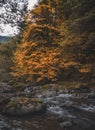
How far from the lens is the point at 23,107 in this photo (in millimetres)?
14398

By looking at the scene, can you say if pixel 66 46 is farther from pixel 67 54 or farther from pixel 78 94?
pixel 78 94

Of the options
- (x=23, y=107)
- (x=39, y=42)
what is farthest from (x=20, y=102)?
(x=39, y=42)

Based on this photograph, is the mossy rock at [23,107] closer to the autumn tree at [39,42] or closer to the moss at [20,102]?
the moss at [20,102]

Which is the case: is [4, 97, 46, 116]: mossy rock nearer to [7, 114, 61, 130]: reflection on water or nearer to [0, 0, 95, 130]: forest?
[7, 114, 61, 130]: reflection on water

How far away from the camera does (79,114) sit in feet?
47.6

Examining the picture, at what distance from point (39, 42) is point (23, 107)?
1346 centimetres

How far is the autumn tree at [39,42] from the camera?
25.7 meters

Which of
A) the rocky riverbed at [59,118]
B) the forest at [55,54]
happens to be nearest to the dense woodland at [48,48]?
the forest at [55,54]

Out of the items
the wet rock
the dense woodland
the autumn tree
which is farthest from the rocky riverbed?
the autumn tree

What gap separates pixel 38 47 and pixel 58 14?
396 cm

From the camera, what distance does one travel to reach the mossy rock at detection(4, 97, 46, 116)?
1430 centimetres

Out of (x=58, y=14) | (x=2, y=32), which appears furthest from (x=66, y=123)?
(x=58, y=14)

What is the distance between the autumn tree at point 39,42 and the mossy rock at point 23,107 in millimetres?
10394

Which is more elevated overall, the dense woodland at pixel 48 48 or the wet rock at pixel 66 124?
the dense woodland at pixel 48 48
